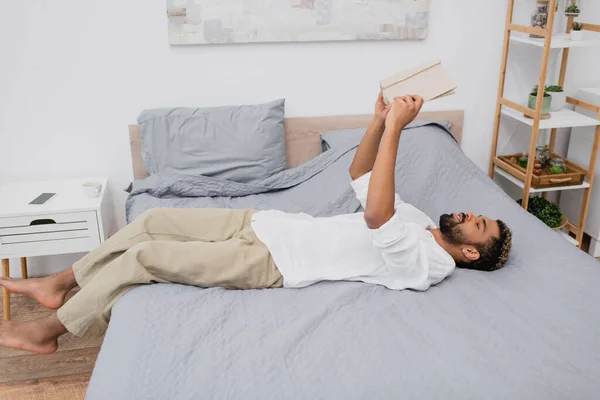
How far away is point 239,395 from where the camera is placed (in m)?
1.40

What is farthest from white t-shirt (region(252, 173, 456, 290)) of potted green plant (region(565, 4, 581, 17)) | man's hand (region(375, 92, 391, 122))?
potted green plant (region(565, 4, 581, 17))

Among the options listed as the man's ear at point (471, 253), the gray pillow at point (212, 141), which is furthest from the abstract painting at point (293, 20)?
the man's ear at point (471, 253)

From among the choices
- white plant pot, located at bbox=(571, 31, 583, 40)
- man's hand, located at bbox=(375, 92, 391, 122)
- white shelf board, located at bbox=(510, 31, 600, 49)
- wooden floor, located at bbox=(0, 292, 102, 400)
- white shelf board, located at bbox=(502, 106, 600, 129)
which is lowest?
wooden floor, located at bbox=(0, 292, 102, 400)

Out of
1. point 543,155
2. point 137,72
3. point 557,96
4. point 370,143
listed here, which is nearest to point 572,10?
point 557,96

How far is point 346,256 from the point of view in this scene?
190cm

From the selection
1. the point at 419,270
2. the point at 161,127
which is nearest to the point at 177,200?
the point at 161,127

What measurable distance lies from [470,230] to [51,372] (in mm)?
1568

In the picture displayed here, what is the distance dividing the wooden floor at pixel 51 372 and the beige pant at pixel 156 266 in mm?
428

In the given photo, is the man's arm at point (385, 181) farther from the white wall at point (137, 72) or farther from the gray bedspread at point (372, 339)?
the white wall at point (137, 72)

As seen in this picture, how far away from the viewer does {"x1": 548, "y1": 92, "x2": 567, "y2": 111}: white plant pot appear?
2.80 meters

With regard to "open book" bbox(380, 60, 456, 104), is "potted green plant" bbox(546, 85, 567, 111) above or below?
below

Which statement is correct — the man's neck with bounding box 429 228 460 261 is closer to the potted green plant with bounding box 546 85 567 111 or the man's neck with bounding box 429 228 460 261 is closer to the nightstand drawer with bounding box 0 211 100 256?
the potted green plant with bounding box 546 85 567 111

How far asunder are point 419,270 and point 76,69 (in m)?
1.72

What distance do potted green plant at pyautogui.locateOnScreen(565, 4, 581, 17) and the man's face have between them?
136 centimetres
